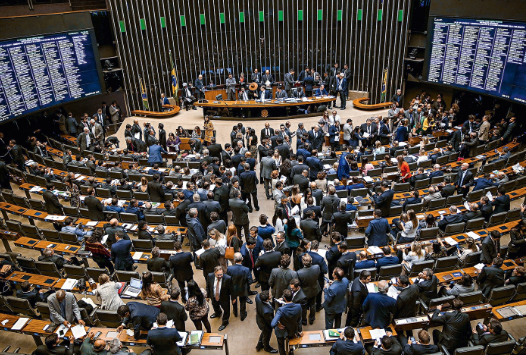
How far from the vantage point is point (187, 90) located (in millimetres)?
18016

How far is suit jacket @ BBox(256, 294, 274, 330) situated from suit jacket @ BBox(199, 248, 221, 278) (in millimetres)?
1369

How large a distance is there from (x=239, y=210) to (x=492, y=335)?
4.92 m

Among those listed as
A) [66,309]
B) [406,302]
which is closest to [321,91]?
[406,302]

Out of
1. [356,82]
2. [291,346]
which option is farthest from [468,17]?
[291,346]

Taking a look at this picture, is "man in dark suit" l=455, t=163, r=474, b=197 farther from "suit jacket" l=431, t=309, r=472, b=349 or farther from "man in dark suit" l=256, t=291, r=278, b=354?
"man in dark suit" l=256, t=291, r=278, b=354

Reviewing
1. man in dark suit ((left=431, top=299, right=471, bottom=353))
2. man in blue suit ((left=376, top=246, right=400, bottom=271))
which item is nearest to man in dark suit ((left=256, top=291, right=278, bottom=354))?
man in blue suit ((left=376, top=246, right=400, bottom=271))

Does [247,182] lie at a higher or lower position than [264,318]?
higher

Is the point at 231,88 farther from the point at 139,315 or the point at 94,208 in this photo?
the point at 139,315

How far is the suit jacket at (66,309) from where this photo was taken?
6.15m

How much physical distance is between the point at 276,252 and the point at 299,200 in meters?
1.87

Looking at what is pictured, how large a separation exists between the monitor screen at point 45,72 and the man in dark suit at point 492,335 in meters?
13.5

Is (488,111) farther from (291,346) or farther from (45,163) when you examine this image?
(45,163)

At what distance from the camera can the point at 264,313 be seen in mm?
5727

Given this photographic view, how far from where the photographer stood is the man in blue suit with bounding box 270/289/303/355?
555cm
